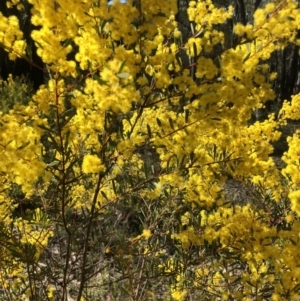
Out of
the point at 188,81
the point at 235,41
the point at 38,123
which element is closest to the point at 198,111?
the point at 188,81

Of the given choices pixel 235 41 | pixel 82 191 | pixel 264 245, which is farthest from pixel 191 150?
pixel 82 191

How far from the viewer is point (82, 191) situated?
3855mm

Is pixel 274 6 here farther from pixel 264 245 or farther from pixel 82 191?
pixel 82 191

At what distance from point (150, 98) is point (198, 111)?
0.26m

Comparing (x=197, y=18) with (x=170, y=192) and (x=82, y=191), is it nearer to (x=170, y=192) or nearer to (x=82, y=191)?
(x=170, y=192)

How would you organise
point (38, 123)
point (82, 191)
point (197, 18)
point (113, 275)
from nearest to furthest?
point (38, 123) < point (197, 18) < point (82, 191) < point (113, 275)

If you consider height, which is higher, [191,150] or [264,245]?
[191,150]

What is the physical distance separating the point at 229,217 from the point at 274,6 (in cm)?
117

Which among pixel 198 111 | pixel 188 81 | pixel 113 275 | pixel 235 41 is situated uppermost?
pixel 235 41

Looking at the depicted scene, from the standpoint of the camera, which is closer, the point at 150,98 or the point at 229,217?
the point at 150,98

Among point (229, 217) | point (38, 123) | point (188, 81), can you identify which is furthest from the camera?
point (229, 217)

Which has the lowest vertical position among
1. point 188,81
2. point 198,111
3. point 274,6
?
point 198,111

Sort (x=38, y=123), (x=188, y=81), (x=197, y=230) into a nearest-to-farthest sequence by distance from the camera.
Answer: (x=188, y=81) < (x=38, y=123) < (x=197, y=230)

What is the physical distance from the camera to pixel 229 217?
2.65 m
